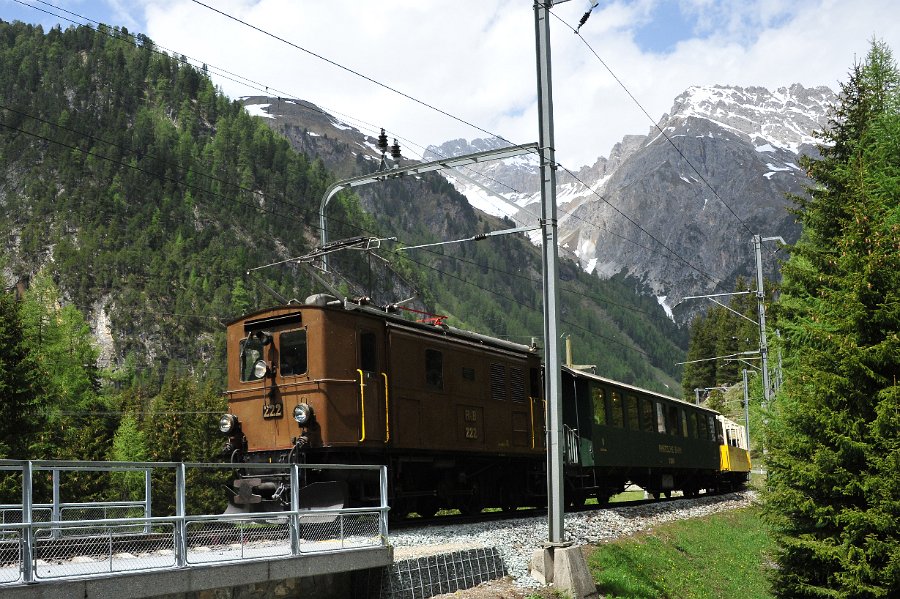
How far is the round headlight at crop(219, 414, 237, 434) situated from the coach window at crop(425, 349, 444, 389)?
12.1ft

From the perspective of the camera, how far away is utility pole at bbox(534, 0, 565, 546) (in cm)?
1398

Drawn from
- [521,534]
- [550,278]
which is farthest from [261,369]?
[550,278]

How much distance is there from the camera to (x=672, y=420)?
3009cm

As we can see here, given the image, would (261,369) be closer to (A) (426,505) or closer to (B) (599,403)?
(A) (426,505)

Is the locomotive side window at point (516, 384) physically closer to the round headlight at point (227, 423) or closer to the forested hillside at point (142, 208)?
the round headlight at point (227, 423)

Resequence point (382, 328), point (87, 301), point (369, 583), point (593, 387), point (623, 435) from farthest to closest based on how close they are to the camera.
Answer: point (87, 301), point (623, 435), point (593, 387), point (382, 328), point (369, 583)

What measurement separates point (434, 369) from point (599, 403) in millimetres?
7816

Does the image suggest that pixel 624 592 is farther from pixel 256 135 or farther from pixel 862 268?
pixel 256 135

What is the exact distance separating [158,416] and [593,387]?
50.2m

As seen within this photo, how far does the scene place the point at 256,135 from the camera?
190 meters

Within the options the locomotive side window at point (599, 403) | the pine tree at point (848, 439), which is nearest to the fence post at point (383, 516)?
the pine tree at point (848, 439)

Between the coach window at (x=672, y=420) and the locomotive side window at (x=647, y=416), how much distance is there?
61.7 inches

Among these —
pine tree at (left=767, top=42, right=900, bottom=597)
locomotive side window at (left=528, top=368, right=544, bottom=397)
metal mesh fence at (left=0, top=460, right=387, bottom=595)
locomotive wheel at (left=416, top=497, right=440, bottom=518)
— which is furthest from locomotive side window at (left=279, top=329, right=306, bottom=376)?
pine tree at (left=767, top=42, right=900, bottom=597)

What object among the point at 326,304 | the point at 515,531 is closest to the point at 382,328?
the point at 326,304
